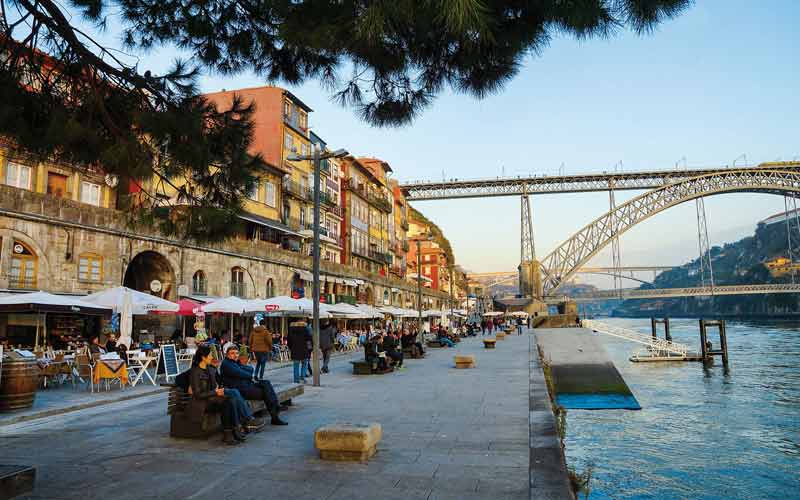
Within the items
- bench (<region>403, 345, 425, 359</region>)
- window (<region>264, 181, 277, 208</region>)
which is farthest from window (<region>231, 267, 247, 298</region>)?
bench (<region>403, 345, 425, 359</region>)

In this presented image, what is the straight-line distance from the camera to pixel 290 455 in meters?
6.46

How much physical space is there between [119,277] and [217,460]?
18.6m

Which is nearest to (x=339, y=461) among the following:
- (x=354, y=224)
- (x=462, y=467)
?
(x=462, y=467)

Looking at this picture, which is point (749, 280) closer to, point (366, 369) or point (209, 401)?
point (366, 369)

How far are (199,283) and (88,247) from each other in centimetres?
685

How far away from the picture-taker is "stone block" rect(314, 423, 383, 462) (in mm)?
6102

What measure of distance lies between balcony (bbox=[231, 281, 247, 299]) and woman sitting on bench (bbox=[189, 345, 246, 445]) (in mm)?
23147

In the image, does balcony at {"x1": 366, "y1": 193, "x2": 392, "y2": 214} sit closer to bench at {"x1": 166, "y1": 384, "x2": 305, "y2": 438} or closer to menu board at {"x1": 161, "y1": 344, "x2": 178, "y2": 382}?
menu board at {"x1": 161, "y1": 344, "x2": 178, "y2": 382}

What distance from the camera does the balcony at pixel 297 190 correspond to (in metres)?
39.4

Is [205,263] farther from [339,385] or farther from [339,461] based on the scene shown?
[339,461]

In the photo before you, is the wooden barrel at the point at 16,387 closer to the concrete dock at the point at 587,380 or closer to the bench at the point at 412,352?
the bench at the point at 412,352

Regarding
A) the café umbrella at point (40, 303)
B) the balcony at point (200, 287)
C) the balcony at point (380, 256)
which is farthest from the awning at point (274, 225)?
the café umbrella at point (40, 303)

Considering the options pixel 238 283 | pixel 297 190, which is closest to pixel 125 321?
pixel 238 283

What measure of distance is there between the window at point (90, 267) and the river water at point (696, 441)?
1735 centimetres
